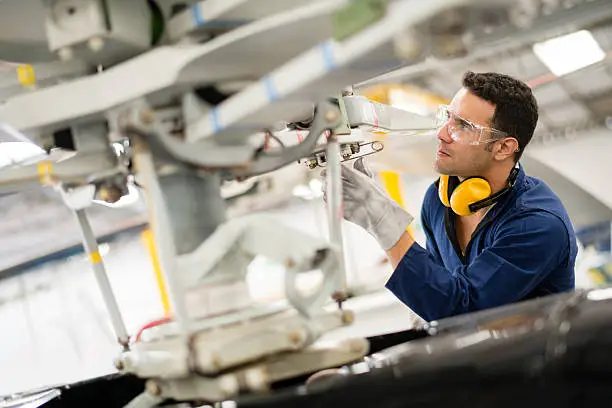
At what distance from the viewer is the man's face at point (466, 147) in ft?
6.61

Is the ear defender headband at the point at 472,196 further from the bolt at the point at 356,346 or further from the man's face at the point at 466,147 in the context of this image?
the bolt at the point at 356,346

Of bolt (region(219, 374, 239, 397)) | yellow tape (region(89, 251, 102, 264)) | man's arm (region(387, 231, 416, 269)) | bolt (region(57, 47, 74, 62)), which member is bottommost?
bolt (region(219, 374, 239, 397))

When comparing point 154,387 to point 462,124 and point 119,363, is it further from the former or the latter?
point 462,124

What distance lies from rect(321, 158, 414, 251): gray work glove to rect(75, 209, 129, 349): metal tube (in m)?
0.66

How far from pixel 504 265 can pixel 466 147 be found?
0.43m

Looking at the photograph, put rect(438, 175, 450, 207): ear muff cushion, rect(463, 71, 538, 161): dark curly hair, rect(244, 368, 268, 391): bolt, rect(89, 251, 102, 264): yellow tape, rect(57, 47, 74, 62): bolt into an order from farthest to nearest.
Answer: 1. rect(438, 175, 450, 207): ear muff cushion
2. rect(463, 71, 538, 161): dark curly hair
3. rect(89, 251, 102, 264): yellow tape
4. rect(57, 47, 74, 62): bolt
5. rect(244, 368, 268, 391): bolt

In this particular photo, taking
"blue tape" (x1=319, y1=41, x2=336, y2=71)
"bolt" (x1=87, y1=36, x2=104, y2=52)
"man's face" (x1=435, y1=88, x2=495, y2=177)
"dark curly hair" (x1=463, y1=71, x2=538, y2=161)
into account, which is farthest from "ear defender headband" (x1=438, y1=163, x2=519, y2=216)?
"bolt" (x1=87, y1=36, x2=104, y2=52)

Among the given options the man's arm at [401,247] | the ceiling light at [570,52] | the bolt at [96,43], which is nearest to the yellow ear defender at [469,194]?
the man's arm at [401,247]

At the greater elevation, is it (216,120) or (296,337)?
(216,120)

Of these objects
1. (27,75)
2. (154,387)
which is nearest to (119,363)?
(154,387)

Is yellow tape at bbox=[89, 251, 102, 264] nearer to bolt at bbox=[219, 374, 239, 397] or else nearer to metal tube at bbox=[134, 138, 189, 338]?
metal tube at bbox=[134, 138, 189, 338]

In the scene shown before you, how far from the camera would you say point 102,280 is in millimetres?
1357

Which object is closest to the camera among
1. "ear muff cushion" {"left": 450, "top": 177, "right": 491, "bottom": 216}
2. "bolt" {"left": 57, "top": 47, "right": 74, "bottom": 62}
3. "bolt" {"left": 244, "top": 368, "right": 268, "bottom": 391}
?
"bolt" {"left": 244, "top": 368, "right": 268, "bottom": 391}

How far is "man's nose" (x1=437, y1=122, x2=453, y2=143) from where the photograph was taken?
6.67 feet
